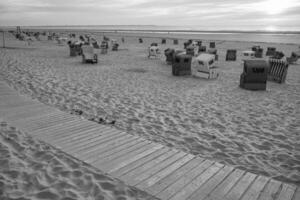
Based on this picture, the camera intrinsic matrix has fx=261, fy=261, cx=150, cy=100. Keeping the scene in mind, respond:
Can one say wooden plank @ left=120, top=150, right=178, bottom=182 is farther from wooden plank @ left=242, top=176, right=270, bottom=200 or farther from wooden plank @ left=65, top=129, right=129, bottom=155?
wooden plank @ left=242, top=176, right=270, bottom=200

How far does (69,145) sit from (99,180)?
3.85ft

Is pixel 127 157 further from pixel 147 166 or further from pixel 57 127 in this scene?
pixel 57 127

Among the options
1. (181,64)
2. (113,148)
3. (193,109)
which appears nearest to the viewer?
(113,148)

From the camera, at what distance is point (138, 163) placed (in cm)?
389

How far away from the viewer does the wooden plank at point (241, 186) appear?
3.25 meters

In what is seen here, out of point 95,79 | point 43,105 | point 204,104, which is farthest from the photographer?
point 95,79

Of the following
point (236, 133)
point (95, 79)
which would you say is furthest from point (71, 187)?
point (95, 79)

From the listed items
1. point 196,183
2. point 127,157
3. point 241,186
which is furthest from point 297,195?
point 127,157

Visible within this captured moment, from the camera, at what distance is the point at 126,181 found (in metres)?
3.46

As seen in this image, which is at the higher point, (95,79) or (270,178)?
(95,79)

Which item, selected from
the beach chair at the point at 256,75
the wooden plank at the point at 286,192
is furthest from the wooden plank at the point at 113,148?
the beach chair at the point at 256,75

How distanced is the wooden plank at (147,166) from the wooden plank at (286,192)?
1.63 m

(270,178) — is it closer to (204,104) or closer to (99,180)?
(99,180)

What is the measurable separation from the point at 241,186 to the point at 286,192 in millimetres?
571
